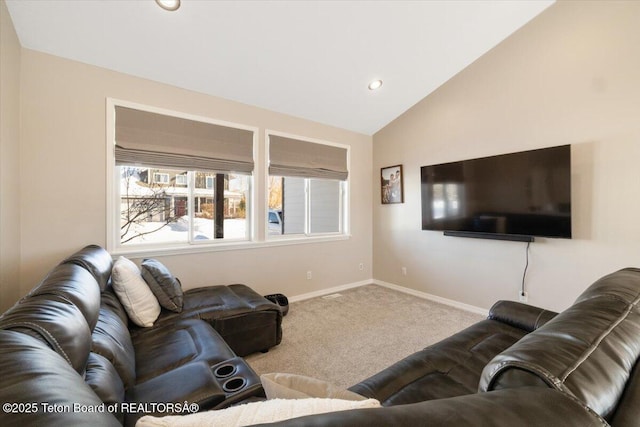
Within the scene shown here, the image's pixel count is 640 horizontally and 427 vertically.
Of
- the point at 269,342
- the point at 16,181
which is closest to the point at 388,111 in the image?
the point at 269,342

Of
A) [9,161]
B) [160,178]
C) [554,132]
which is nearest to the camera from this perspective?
[9,161]

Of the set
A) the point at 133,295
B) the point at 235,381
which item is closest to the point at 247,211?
the point at 133,295

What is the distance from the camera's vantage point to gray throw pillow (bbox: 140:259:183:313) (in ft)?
6.77

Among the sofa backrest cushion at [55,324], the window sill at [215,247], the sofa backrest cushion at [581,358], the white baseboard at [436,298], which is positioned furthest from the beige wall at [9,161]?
the white baseboard at [436,298]

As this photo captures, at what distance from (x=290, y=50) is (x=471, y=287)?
3.43 meters

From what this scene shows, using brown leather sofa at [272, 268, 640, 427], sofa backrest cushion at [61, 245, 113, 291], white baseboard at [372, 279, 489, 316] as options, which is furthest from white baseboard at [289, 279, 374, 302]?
brown leather sofa at [272, 268, 640, 427]

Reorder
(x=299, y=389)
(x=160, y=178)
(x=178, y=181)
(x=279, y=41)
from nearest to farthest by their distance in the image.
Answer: (x=299, y=389)
(x=279, y=41)
(x=160, y=178)
(x=178, y=181)

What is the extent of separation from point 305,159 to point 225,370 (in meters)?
2.90

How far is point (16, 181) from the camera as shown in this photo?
6.75 ft

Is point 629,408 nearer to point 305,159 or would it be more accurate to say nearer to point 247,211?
point 247,211

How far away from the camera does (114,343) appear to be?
51.6 inches

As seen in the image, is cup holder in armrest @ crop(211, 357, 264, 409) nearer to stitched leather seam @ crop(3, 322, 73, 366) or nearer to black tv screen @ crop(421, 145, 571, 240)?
stitched leather seam @ crop(3, 322, 73, 366)

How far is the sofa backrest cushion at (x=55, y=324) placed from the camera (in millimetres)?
771

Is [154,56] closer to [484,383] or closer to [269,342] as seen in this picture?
[269,342]
